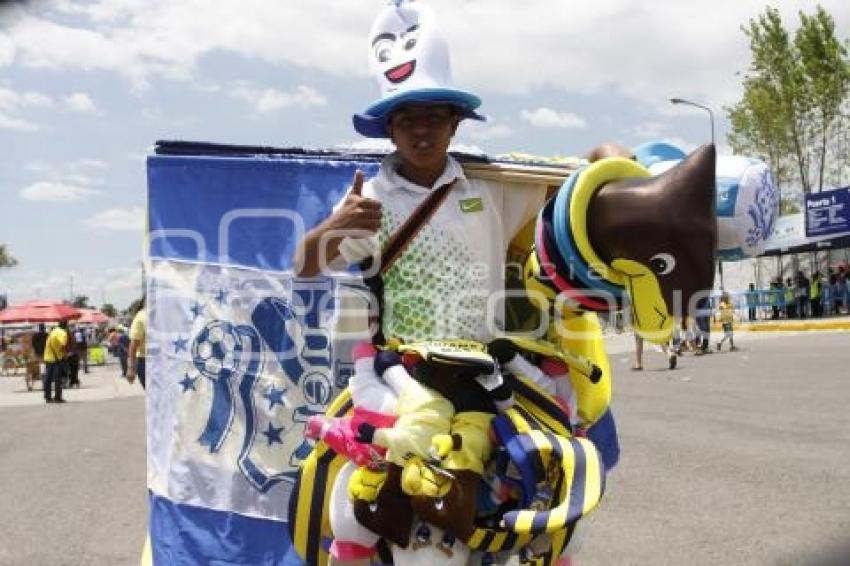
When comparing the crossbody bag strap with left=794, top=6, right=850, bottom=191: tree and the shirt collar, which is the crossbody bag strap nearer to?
the shirt collar

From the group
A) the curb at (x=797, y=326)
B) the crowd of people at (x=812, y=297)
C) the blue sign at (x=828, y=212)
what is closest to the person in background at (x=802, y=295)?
the crowd of people at (x=812, y=297)

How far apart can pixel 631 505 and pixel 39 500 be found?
3.93 metres

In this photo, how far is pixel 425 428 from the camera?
7.04 feet

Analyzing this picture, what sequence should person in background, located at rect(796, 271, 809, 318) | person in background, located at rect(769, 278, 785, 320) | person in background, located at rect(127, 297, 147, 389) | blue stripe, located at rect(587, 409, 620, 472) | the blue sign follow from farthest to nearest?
person in background, located at rect(769, 278, 785, 320), person in background, located at rect(796, 271, 809, 318), the blue sign, person in background, located at rect(127, 297, 147, 389), blue stripe, located at rect(587, 409, 620, 472)

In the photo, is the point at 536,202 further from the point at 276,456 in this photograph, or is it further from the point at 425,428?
the point at 276,456

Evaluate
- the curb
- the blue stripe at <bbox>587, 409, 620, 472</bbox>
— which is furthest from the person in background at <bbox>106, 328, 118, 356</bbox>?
the blue stripe at <bbox>587, 409, 620, 472</bbox>

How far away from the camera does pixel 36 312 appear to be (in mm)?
26562

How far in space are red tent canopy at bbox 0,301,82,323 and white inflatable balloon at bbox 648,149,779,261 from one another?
25.4 metres

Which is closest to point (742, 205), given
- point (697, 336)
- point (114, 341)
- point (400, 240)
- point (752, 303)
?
point (697, 336)

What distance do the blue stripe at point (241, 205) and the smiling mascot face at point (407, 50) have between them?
0.85 meters

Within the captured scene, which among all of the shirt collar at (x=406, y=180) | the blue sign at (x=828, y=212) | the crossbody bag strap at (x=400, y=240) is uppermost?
the blue sign at (x=828, y=212)

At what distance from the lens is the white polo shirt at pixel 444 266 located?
2.44m

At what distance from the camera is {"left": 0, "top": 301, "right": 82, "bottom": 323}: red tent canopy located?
25906mm

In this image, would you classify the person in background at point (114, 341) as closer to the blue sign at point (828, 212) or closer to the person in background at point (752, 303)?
the person in background at point (752, 303)
